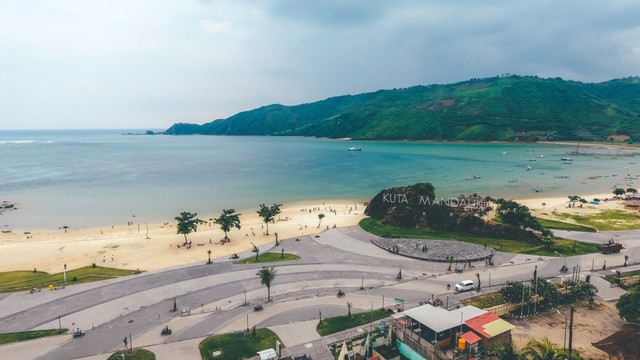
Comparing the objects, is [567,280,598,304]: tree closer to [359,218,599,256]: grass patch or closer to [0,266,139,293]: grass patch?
[359,218,599,256]: grass patch

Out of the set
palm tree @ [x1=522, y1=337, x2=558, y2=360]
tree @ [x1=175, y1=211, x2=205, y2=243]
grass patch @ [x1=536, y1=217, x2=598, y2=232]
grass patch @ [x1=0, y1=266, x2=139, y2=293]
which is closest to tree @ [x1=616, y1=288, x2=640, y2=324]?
palm tree @ [x1=522, y1=337, x2=558, y2=360]

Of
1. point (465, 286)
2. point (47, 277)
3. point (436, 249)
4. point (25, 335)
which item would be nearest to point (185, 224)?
point (47, 277)

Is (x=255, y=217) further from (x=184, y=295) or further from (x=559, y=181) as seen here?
(x=559, y=181)

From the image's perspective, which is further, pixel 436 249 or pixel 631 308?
pixel 436 249

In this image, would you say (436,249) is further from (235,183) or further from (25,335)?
(235,183)

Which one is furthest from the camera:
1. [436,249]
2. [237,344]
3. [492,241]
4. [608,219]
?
[608,219]
